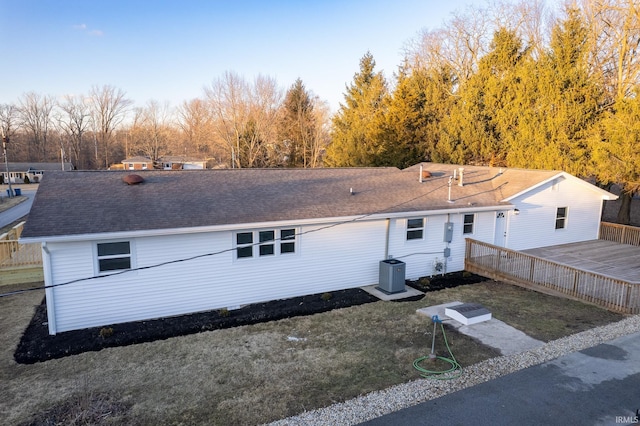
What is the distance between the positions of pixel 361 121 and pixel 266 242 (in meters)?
26.4

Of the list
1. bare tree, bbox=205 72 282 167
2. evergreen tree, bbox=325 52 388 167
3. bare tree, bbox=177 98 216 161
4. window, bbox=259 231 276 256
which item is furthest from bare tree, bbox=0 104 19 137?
window, bbox=259 231 276 256

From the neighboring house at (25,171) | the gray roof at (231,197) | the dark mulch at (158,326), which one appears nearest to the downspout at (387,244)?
the gray roof at (231,197)

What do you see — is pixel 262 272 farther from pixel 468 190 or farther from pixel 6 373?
pixel 468 190

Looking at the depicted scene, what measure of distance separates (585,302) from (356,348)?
7.65 meters

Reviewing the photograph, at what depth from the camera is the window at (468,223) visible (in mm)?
14955

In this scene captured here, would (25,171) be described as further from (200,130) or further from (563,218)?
(563,218)

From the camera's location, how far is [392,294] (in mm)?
12258

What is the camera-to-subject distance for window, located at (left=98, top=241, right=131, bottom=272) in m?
9.66

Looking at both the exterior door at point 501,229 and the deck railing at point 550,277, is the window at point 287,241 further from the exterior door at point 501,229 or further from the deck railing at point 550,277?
the exterior door at point 501,229

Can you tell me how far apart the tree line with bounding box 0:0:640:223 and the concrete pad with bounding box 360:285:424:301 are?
44.5 feet

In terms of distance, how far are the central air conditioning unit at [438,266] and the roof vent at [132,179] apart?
34.7 feet

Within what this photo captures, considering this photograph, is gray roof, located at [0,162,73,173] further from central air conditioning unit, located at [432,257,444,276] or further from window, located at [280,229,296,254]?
central air conditioning unit, located at [432,257,444,276]

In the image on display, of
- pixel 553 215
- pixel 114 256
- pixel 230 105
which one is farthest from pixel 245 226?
pixel 230 105

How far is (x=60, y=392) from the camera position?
22.5ft
